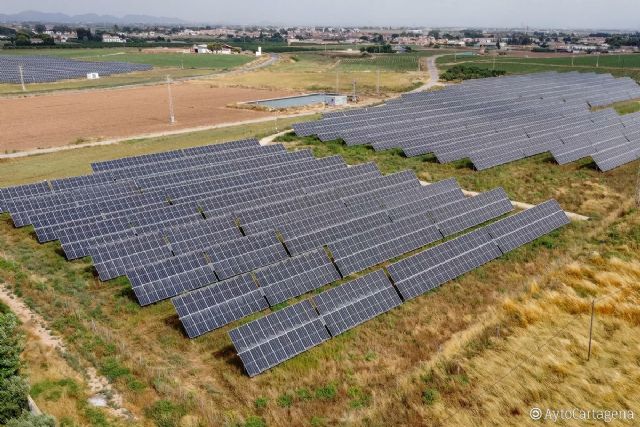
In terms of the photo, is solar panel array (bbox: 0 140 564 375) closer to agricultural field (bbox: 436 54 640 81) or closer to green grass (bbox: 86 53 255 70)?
agricultural field (bbox: 436 54 640 81)

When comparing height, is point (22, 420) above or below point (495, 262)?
above

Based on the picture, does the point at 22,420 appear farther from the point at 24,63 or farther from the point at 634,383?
the point at 24,63

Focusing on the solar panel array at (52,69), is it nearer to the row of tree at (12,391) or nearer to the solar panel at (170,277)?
the solar panel at (170,277)

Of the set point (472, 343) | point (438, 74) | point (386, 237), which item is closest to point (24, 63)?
point (438, 74)


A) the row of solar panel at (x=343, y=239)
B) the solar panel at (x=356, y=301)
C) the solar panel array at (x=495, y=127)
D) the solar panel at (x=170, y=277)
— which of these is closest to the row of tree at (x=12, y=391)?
the solar panel at (x=170, y=277)

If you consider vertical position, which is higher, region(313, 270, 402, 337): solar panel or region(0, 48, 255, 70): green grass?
region(313, 270, 402, 337): solar panel

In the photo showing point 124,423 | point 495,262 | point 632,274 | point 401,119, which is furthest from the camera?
point 401,119

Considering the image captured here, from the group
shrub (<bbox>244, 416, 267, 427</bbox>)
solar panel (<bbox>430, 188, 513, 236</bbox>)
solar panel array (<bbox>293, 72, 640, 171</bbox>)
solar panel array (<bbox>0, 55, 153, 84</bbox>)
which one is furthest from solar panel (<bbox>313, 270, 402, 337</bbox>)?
solar panel array (<bbox>0, 55, 153, 84</bbox>)

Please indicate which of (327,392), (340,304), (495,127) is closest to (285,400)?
(327,392)
